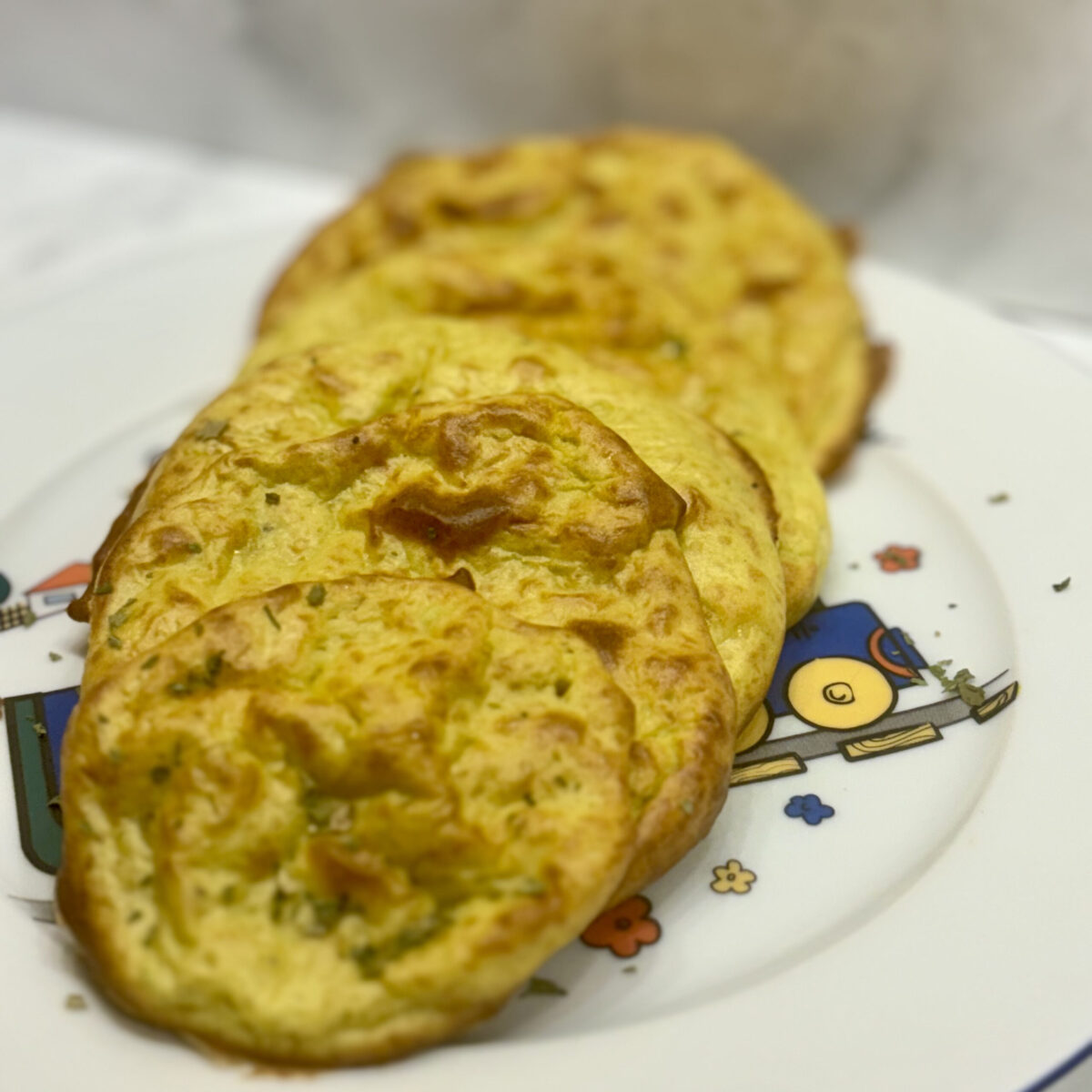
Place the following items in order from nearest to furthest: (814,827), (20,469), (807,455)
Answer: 1. (814,827)
2. (807,455)
3. (20,469)

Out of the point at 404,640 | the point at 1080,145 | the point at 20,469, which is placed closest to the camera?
the point at 404,640

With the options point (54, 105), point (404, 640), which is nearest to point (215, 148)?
point (54, 105)

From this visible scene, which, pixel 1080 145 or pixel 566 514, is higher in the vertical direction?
pixel 1080 145

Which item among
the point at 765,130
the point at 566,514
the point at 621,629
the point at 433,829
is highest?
the point at 765,130

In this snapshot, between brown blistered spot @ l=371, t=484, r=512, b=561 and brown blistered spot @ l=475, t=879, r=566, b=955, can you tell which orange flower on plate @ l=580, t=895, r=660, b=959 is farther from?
brown blistered spot @ l=371, t=484, r=512, b=561

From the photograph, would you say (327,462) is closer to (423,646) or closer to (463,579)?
(463,579)

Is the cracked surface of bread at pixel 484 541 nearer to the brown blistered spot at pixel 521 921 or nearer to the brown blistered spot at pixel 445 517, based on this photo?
the brown blistered spot at pixel 445 517

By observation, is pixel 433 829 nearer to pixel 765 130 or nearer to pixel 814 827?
pixel 814 827

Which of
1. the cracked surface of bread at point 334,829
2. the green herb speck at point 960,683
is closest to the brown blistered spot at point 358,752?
the cracked surface of bread at point 334,829
